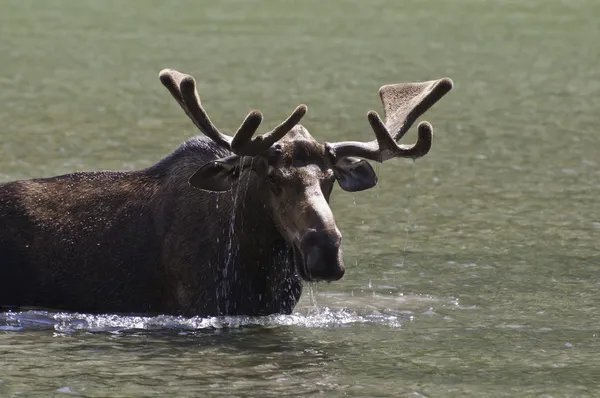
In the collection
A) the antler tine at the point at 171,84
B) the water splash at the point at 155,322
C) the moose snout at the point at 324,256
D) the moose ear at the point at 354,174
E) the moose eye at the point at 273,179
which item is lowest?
the water splash at the point at 155,322

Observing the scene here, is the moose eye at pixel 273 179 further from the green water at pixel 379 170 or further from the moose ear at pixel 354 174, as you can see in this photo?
the green water at pixel 379 170

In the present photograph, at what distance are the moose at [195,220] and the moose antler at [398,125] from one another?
11 mm

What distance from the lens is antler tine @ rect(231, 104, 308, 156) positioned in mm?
11469

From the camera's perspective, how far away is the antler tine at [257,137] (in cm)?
1147

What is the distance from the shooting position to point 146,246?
12547 mm

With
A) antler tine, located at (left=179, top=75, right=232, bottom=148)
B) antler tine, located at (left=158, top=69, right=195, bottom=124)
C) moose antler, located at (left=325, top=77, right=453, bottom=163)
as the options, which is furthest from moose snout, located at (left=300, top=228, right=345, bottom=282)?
antler tine, located at (left=158, top=69, right=195, bottom=124)

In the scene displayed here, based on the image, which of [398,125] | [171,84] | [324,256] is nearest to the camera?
[324,256]

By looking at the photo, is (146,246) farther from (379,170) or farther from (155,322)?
(379,170)

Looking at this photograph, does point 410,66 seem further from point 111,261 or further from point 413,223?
point 111,261

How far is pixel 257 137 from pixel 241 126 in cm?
20

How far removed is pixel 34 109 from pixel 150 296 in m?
11.8

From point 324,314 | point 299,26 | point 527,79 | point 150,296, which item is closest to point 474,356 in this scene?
point 324,314

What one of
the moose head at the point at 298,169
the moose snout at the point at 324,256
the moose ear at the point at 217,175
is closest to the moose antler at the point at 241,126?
the moose head at the point at 298,169

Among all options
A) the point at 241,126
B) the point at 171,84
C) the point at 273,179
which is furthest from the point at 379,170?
the point at 241,126
